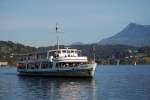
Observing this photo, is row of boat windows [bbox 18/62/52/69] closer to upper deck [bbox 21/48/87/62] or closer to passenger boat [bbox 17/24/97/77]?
passenger boat [bbox 17/24/97/77]

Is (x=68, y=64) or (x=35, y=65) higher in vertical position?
(x=68, y=64)

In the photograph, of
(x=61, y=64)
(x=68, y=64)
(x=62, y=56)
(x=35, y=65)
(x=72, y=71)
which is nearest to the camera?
(x=72, y=71)

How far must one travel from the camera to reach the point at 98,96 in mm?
48688

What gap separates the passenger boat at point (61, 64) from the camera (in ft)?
255

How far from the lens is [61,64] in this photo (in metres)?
82.0

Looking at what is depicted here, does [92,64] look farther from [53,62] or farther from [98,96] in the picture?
[98,96]

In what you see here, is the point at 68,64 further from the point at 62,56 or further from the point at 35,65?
the point at 35,65

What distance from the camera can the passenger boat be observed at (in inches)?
3063

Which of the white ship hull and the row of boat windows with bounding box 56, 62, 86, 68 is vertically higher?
the row of boat windows with bounding box 56, 62, 86, 68

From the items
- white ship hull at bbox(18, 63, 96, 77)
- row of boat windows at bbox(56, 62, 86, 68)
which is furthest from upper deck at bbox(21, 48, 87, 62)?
white ship hull at bbox(18, 63, 96, 77)

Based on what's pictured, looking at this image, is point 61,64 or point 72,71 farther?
point 61,64

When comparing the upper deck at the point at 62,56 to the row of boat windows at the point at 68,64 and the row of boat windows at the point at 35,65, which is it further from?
the row of boat windows at the point at 35,65

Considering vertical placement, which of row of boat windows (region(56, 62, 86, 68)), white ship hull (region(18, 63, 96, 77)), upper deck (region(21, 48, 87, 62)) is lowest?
white ship hull (region(18, 63, 96, 77))

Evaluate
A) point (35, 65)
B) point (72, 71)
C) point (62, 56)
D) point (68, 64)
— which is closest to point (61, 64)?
point (68, 64)
